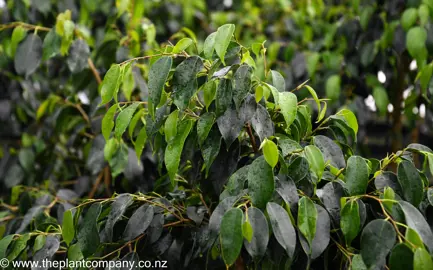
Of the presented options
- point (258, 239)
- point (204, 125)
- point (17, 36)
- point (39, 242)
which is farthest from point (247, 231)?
point (17, 36)

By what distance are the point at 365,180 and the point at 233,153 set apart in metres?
0.26

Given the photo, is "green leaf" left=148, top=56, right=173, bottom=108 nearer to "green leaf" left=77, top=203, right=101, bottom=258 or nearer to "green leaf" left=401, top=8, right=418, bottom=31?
"green leaf" left=77, top=203, right=101, bottom=258

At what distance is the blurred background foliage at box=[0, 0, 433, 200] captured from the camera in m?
1.81

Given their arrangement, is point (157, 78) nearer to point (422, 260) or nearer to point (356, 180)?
point (356, 180)

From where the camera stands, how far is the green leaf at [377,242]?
95 centimetres

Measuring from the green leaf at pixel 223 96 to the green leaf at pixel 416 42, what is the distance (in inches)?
33.6

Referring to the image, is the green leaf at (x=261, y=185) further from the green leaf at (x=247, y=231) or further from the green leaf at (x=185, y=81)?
the green leaf at (x=185, y=81)

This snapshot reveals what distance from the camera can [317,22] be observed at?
2.58 m

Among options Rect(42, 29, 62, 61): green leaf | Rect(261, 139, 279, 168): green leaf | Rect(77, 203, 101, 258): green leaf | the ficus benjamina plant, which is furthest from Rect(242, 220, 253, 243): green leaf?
Rect(42, 29, 62, 61): green leaf

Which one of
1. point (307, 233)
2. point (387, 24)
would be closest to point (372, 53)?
point (387, 24)

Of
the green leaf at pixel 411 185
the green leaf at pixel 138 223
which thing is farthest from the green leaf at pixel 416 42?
the green leaf at pixel 138 223

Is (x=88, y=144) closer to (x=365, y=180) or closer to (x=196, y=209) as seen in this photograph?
(x=196, y=209)

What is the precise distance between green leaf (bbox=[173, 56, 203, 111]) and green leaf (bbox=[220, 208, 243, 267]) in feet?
0.82

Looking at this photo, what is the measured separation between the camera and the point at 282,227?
3.27 feet
